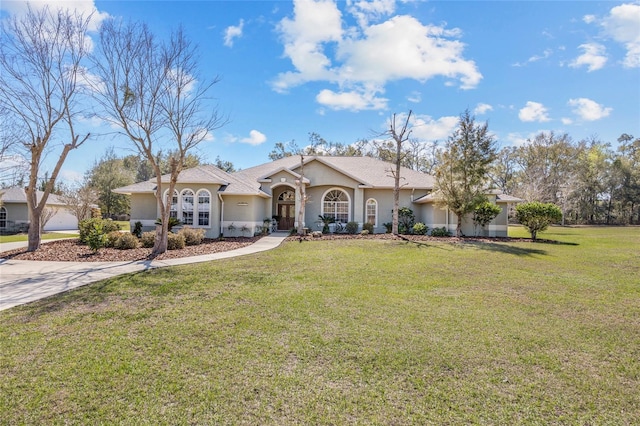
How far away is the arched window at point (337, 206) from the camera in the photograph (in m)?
21.9

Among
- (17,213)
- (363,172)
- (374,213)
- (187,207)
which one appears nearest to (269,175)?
(187,207)

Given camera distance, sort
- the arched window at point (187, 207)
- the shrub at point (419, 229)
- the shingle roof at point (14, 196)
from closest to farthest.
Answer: the arched window at point (187, 207), the shrub at point (419, 229), the shingle roof at point (14, 196)

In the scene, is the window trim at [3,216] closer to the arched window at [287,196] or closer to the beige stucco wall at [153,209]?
the beige stucco wall at [153,209]

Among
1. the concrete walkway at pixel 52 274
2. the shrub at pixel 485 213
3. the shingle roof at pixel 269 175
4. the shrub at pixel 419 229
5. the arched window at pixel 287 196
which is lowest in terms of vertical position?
the concrete walkway at pixel 52 274

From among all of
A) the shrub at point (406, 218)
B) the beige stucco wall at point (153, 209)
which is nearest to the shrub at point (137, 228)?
the beige stucco wall at point (153, 209)

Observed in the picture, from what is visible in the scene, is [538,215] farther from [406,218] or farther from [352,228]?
[352,228]

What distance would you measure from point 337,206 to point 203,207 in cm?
868

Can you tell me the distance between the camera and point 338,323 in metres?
5.29

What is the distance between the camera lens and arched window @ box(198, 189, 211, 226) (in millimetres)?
18719

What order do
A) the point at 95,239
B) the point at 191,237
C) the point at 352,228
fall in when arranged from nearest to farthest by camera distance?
the point at 95,239 < the point at 191,237 < the point at 352,228

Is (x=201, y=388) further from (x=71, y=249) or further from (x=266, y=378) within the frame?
(x=71, y=249)

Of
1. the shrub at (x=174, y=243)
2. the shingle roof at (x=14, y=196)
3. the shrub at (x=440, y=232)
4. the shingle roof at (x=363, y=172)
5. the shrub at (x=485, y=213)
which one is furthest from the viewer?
the shingle roof at (x=14, y=196)

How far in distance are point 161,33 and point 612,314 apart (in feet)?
53.1

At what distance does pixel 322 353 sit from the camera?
4254mm
